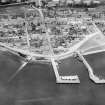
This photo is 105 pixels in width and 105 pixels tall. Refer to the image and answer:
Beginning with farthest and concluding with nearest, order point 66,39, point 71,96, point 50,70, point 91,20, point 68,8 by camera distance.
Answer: point 68,8 < point 91,20 < point 66,39 < point 50,70 < point 71,96

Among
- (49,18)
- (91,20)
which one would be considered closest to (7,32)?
(49,18)

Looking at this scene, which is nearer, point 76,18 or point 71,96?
point 71,96

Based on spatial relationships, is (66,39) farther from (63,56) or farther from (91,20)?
(91,20)

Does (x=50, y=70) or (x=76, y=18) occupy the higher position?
(x=76, y=18)

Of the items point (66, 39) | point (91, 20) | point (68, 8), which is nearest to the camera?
point (66, 39)

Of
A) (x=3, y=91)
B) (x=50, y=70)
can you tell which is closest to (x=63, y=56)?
(x=50, y=70)

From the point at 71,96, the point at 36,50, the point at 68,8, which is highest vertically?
the point at 68,8
